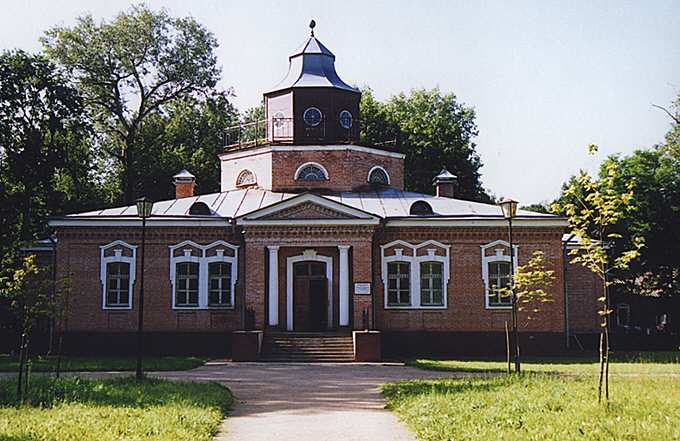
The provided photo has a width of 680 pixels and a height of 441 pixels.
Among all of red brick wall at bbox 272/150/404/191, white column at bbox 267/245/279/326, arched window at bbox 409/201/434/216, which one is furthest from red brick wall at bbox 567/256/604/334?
white column at bbox 267/245/279/326

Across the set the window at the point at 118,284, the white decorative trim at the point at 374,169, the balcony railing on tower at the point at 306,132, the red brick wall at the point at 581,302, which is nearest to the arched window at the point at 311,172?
the balcony railing on tower at the point at 306,132

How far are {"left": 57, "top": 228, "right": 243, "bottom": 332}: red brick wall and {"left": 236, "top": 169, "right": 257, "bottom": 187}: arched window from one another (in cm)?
421

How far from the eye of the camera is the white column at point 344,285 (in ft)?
85.8

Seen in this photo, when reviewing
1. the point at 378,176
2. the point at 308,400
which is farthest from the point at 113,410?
the point at 378,176

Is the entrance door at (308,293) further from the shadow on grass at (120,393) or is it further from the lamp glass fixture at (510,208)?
the shadow on grass at (120,393)

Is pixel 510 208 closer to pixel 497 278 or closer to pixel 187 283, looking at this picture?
pixel 497 278

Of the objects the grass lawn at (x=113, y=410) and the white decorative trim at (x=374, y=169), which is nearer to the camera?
the grass lawn at (x=113, y=410)

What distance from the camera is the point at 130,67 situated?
40.6 m

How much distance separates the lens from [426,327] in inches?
1057

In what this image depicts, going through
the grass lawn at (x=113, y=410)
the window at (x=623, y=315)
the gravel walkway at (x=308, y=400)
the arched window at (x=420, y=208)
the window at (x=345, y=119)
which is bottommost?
the gravel walkway at (x=308, y=400)

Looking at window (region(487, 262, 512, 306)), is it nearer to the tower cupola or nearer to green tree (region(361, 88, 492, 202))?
the tower cupola

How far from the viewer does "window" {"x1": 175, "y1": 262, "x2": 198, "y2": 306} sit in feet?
89.2

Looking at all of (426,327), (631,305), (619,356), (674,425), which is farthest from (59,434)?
(631,305)

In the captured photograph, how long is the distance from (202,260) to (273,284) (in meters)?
2.75
